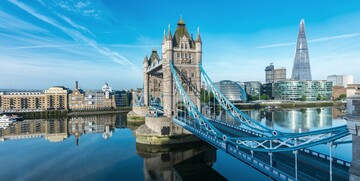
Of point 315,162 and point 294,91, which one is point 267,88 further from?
point 315,162

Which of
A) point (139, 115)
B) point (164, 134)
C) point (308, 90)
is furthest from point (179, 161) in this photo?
point (308, 90)

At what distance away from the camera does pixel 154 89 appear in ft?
246

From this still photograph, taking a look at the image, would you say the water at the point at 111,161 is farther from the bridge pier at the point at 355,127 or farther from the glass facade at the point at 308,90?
the glass facade at the point at 308,90

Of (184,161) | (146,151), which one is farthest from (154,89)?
(184,161)

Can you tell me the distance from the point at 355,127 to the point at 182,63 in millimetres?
31986

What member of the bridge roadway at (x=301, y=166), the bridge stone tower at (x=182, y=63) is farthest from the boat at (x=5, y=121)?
the bridge roadway at (x=301, y=166)

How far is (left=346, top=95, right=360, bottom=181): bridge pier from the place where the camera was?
35.9 ft

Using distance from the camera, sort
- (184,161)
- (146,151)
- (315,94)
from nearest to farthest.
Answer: (184,161)
(146,151)
(315,94)

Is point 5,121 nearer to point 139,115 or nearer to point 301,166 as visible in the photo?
point 139,115

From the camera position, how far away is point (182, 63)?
1633 inches

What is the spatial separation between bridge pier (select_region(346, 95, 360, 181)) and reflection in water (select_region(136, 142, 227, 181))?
15.7 meters

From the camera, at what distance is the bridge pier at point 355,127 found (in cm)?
1093

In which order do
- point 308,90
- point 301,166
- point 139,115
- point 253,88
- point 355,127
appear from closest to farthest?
point 355,127 < point 301,166 < point 139,115 < point 308,90 < point 253,88

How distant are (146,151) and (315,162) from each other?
77.2ft
